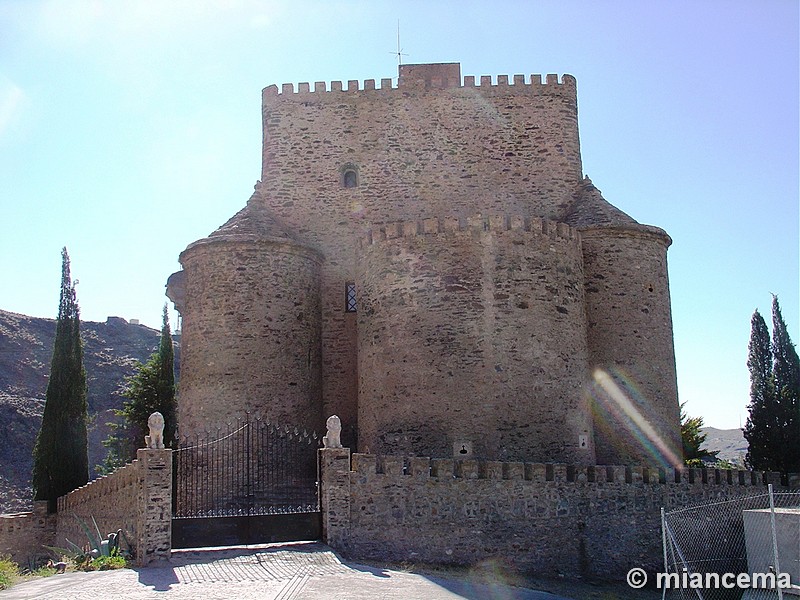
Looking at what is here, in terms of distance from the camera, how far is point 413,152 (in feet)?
82.4

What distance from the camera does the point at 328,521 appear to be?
52.6 ft

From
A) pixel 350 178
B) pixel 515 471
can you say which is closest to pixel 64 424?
pixel 350 178

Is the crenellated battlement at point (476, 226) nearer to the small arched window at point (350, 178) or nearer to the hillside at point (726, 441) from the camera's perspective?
the small arched window at point (350, 178)

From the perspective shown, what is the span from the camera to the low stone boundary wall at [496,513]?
634 inches

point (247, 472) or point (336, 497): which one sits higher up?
point (247, 472)

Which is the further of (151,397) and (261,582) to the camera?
(151,397)

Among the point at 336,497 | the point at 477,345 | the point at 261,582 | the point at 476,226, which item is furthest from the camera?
the point at 476,226

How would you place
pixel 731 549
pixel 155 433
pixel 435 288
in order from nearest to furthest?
pixel 155 433, pixel 731 549, pixel 435 288

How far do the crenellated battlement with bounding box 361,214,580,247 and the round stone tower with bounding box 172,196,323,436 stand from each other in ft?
11.0

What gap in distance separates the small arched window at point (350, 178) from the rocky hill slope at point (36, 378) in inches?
922

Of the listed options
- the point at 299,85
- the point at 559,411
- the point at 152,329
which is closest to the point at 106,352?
the point at 152,329

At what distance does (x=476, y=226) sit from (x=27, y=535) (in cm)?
1483

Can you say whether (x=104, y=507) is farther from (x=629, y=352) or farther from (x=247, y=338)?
(x=629, y=352)
